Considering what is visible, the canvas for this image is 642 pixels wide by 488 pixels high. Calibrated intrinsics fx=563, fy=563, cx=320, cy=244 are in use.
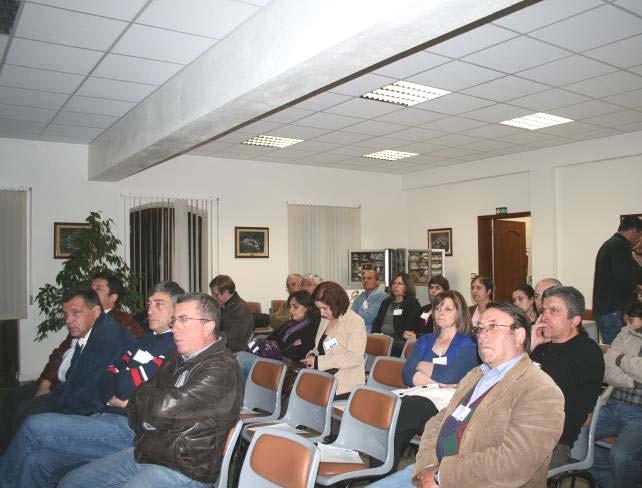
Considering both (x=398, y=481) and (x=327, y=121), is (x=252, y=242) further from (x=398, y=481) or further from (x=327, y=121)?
(x=398, y=481)

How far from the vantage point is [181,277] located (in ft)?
27.9

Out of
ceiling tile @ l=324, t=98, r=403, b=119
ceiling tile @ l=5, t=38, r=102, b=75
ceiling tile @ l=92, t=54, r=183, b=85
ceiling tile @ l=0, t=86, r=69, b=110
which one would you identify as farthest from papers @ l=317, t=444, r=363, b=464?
ceiling tile @ l=0, t=86, r=69, b=110

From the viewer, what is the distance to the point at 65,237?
Result: 25.1ft

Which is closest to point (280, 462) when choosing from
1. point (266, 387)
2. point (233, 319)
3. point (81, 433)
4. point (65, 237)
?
point (81, 433)

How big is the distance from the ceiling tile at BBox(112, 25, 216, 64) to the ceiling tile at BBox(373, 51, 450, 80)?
1525 mm

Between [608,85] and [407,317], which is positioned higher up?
[608,85]

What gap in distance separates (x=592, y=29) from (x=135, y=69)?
3607 millimetres

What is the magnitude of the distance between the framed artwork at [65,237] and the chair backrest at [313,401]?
16.7ft

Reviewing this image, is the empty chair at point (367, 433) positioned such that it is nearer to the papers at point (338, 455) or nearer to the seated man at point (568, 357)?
the papers at point (338, 455)

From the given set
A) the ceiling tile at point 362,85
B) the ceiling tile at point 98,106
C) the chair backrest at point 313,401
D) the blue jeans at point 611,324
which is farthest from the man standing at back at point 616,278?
the ceiling tile at point 98,106

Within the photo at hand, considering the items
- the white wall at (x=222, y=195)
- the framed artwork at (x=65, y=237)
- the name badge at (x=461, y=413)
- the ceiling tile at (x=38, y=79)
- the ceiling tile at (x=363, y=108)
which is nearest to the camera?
the name badge at (x=461, y=413)

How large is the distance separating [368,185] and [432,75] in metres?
5.45

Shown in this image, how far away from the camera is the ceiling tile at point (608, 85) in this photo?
514 cm

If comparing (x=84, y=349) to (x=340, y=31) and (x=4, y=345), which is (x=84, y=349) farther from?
(x=4, y=345)
